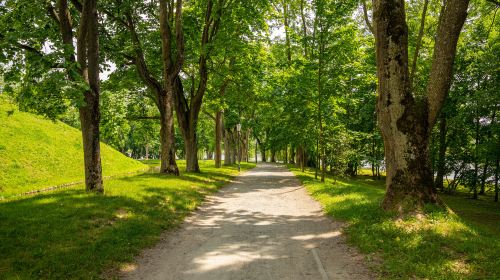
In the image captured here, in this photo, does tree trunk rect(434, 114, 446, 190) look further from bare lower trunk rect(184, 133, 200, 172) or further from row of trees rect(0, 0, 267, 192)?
bare lower trunk rect(184, 133, 200, 172)

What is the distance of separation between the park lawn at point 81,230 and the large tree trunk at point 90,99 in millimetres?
820

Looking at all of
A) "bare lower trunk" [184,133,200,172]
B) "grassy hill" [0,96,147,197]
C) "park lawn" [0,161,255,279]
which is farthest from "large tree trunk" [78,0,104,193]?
"bare lower trunk" [184,133,200,172]

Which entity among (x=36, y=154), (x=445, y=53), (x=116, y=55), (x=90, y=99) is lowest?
(x=36, y=154)

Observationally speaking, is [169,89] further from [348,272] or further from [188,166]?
[348,272]

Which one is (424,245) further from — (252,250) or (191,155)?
(191,155)

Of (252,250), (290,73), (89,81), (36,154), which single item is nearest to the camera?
(252,250)

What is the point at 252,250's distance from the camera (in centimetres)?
702

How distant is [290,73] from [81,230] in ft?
59.6

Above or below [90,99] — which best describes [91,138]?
below

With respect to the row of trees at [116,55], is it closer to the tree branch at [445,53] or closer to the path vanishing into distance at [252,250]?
the path vanishing into distance at [252,250]

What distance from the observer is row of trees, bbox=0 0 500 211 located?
8.67 m

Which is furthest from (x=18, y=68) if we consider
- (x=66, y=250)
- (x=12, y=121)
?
(x=12, y=121)

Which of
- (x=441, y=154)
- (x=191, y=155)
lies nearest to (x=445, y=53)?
(x=191, y=155)

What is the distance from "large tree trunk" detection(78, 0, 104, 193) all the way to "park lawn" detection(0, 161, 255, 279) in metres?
0.82
